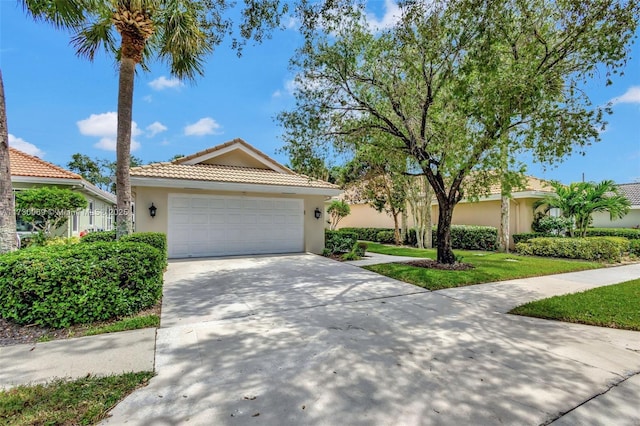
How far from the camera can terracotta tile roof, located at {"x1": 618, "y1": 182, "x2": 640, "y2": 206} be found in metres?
23.8

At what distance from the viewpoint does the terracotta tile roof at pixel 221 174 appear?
10664 mm

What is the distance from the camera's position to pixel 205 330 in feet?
15.0

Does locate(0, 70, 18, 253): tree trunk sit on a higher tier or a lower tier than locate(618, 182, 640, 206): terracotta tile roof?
lower

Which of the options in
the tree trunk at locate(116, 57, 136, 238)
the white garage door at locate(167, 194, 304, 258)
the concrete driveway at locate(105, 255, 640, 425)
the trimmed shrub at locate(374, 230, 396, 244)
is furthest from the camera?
A: the trimmed shrub at locate(374, 230, 396, 244)

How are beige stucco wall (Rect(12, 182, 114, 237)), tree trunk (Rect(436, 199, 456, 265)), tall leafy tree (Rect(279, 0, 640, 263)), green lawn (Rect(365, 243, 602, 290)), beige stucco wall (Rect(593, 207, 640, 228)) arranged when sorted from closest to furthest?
tall leafy tree (Rect(279, 0, 640, 263)) < green lawn (Rect(365, 243, 602, 290)) < tree trunk (Rect(436, 199, 456, 265)) < beige stucco wall (Rect(12, 182, 114, 237)) < beige stucco wall (Rect(593, 207, 640, 228))

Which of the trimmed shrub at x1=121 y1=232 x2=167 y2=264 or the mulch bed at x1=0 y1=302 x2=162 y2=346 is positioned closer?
the mulch bed at x1=0 y1=302 x2=162 y2=346

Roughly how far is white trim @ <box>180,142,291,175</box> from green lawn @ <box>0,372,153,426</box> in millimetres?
10784

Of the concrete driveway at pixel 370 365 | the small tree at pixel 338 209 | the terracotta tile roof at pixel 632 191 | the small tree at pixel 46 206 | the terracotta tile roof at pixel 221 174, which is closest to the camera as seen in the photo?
the concrete driveway at pixel 370 365

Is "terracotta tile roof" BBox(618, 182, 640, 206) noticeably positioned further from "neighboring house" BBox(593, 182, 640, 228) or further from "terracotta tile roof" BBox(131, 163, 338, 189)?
"terracotta tile roof" BBox(131, 163, 338, 189)

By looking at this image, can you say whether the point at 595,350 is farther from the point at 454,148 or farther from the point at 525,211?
the point at 525,211

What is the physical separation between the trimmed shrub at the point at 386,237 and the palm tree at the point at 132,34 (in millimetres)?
15761

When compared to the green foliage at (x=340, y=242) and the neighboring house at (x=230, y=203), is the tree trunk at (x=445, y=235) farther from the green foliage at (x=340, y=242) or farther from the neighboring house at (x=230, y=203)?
the neighboring house at (x=230, y=203)

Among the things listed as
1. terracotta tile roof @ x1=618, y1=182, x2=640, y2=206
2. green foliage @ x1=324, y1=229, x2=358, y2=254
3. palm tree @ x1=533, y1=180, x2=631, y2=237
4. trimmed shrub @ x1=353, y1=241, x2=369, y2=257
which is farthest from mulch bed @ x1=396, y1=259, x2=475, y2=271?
terracotta tile roof @ x1=618, y1=182, x2=640, y2=206

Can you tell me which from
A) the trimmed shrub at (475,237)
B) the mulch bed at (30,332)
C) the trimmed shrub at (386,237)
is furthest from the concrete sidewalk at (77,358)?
the trimmed shrub at (386,237)
